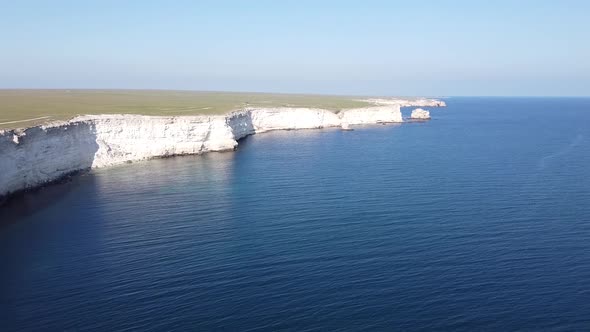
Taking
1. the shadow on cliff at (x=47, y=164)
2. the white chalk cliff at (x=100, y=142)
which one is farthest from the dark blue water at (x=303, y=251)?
the white chalk cliff at (x=100, y=142)

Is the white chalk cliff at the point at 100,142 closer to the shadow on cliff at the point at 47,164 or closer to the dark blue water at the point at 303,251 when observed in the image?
the shadow on cliff at the point at 47,164

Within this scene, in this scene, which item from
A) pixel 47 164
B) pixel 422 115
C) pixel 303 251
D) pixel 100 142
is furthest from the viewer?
pixel 422 115

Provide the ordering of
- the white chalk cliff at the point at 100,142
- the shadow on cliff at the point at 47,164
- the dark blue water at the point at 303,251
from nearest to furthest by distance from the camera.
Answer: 1. the dark blue water at the point at 303,251
2. the shadow on cliff at the point at 47,164
3. the white chalk cliff at the point at 100,142

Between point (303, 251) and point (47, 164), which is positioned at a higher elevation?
point (47, 164)

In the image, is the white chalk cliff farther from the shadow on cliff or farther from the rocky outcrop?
the rocky outcrop

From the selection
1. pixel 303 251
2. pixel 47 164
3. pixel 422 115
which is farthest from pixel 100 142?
pixel 422 115

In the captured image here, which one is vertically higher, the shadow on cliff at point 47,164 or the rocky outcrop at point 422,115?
the rocky outcrop at point 422,115

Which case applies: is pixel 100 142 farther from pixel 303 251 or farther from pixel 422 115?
pixel 422 115
